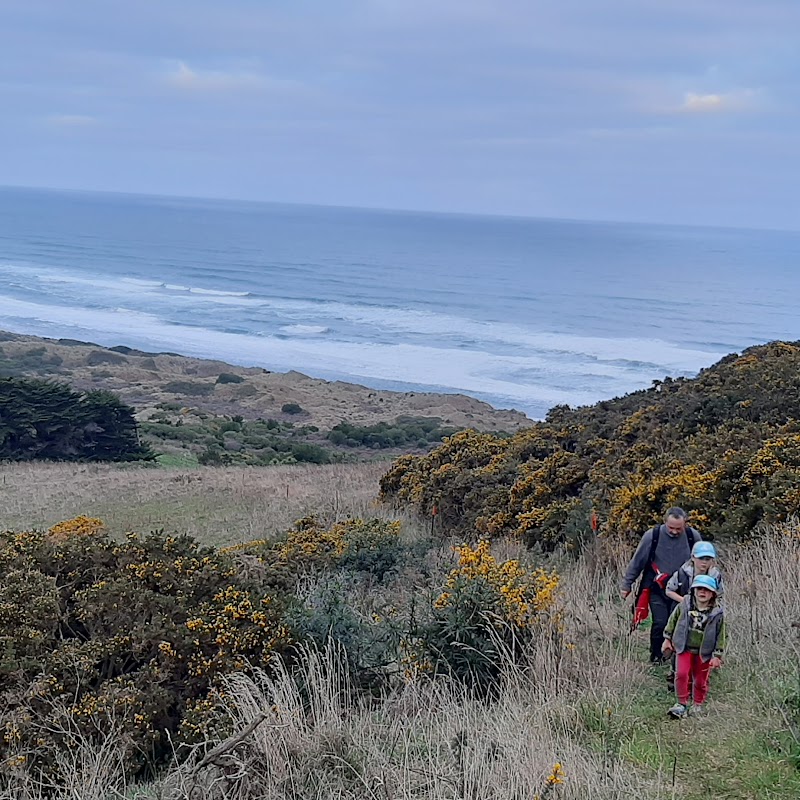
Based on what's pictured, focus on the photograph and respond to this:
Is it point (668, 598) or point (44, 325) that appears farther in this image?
point (44, 325)

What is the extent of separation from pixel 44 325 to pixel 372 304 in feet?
94.2

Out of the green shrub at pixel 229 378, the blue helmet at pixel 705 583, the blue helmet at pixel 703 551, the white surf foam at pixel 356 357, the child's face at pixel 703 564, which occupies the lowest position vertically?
the green shrub at pixel 229 378

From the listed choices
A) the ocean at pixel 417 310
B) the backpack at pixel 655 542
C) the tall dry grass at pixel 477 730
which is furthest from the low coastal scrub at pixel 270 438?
the tall dry grass at pixel 477 730

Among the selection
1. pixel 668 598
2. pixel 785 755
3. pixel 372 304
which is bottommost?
pixel 785 755

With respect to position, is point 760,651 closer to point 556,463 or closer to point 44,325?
point 556,463

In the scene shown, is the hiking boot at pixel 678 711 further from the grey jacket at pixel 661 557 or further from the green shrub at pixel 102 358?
the green shrub at pixel 102 358

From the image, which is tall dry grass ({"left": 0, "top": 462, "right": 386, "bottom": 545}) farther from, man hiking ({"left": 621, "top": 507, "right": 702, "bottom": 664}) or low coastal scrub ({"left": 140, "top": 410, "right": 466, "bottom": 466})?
man hiking ({"left": 621, "top": 507, "right": 702, "bottom": 664})

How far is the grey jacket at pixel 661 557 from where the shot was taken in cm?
580

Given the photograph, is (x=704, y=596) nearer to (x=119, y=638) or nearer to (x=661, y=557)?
(x=661, y=557)

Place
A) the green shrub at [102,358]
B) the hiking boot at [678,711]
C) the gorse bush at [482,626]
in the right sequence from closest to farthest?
→ the hiking boot at [678,711] → the gorse bush at [482,626] → the green shrub at [102,358]

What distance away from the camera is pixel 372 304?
8112cm

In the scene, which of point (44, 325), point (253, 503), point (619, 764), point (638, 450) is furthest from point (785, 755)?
point (44, 325)

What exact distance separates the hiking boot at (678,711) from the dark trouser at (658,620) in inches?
35.1

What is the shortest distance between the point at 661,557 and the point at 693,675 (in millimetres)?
1076
